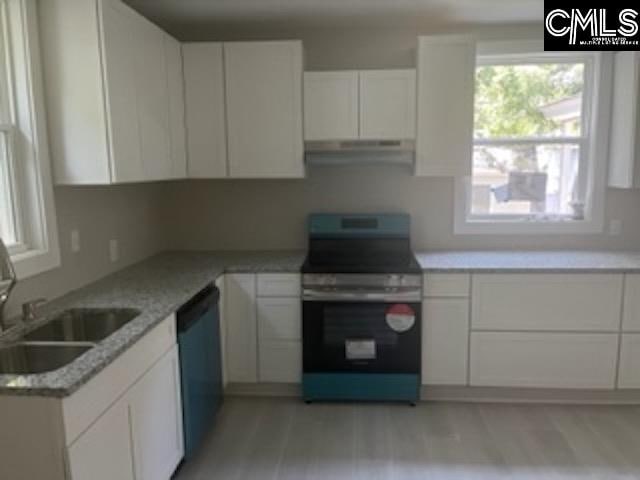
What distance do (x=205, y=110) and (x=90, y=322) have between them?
1.54 metres

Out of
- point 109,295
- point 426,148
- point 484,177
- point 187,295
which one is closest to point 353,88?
point 426,148

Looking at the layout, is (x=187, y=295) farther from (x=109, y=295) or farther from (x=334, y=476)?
(x=334, y=476)

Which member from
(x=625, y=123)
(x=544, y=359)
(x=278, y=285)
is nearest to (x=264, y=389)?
(x=278, y=285)

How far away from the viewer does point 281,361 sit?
304 centimetres

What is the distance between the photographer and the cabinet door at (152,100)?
2516mm

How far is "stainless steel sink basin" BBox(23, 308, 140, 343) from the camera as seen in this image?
82.2 inches

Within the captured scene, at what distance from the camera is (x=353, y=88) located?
10.1 ft

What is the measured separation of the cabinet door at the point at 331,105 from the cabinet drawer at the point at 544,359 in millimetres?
1479

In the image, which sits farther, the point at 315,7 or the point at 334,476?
the point at 315,7

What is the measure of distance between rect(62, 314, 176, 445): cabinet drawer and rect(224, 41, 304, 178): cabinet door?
1.30 meters

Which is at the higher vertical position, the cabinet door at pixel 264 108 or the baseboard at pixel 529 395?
the cabinet door at pixel 264 108

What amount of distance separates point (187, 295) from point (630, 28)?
2905 millimetres

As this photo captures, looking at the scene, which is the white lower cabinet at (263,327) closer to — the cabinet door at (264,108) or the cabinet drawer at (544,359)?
the cabinet door at (264,108)

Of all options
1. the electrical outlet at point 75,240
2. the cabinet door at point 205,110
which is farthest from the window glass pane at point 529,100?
the electrical outlet at point 75,240
